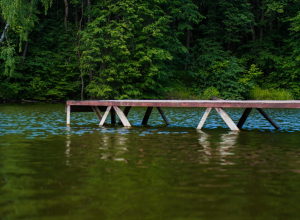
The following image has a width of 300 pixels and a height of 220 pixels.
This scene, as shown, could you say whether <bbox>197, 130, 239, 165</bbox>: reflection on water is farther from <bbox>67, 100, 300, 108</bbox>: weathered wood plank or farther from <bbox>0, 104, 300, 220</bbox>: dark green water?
<bbox>67, 100, 300, 108</bbox>: weathered wood plank

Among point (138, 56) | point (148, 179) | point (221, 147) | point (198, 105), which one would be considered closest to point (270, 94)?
point (138, 56)

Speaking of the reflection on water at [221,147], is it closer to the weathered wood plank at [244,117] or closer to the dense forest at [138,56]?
the weathered wood plank at [244,117]

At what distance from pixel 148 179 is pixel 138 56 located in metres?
30.6

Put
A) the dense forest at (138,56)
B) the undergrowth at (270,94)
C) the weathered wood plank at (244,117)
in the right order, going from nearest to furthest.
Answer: the weathered wood plank at (244,117) → the dense forest at (138,56) → the undergrowth at (270,94)

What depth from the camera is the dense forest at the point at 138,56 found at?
1364 inches

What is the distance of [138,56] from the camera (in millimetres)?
36156

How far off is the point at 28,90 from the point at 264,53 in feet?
76.8

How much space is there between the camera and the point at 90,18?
37375 mm

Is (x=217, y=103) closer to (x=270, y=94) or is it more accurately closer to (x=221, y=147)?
(x=221, y=147)

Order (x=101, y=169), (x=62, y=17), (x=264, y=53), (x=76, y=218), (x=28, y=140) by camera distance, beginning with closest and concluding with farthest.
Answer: (x=76, y=218) → (x=101, y=169) → (x=28, y=140) → (x=264, y=53) → (x=62, y=17)

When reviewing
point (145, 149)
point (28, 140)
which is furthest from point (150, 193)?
point (28, 140)

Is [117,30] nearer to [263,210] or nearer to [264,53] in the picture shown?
[264,53]

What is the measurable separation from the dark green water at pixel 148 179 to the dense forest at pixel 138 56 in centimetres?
2306

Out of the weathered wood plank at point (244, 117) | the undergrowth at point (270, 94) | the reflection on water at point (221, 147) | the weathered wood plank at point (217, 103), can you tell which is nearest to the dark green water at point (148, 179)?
the reflection on water at point (221, 147)
